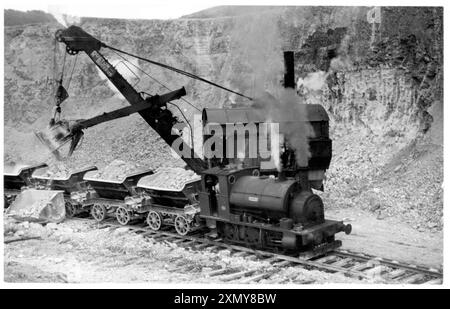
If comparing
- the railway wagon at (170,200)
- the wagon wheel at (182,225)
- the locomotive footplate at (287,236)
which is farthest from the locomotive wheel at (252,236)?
the wagon wheel at (182,225)

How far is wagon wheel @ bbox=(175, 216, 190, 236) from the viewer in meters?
13.9

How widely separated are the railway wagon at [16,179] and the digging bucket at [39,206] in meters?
1.31

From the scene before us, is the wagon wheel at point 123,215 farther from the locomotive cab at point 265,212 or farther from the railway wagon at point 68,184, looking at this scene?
the locomotive cab at point 265,212

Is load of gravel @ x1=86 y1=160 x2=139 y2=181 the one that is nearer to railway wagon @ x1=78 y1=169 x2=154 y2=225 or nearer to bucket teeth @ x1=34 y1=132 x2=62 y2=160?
railway wagon @ x1=78 y1=169 x2=154 y2=225

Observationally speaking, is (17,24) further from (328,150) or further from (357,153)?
(357,153)

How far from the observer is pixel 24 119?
51.8ft

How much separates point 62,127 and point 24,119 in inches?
58.6

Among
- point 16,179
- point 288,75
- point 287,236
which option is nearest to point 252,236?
point 287,236

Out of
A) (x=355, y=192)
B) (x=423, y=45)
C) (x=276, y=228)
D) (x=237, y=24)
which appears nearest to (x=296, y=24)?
(x=237, y=24)

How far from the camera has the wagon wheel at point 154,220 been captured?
14641 millimetres

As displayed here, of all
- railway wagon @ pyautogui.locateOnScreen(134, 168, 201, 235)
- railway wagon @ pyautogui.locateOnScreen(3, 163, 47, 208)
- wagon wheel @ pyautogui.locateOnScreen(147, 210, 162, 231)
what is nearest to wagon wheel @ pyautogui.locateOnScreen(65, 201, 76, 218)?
railway wagon @ pyautogui.locateOnScreen(3, 163, 47, 208)

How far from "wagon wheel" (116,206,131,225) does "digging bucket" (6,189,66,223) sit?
5.68ft

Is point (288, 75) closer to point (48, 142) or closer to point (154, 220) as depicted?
point (154, 220)

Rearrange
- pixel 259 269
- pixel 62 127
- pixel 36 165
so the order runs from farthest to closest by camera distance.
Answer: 1. pixel 36 165
2. pixel 62 127
3. pixel 259 269
